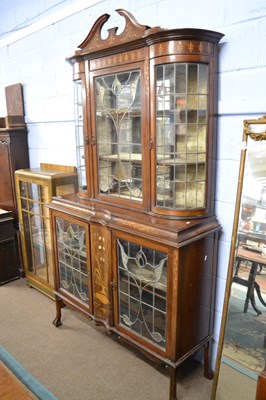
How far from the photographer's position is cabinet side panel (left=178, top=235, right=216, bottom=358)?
1.66 meters

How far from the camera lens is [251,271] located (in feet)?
5.34

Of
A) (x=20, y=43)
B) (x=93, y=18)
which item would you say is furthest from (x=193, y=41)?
(x=20, y=43)

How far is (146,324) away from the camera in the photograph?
187 cm

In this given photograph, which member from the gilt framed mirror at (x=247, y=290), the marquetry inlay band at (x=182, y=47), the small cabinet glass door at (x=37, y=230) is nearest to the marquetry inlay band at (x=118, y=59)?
the marquetry inlay band at (x=182, y=47)

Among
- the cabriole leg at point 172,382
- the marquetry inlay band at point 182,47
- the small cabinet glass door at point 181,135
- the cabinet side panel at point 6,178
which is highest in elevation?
the marquetry inlay band at point 182,47

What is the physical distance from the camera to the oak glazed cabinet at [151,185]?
1.63 meters

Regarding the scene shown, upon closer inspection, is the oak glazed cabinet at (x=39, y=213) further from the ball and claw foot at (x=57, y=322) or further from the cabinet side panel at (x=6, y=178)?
the ball and claw foot at (x=57, y=322)

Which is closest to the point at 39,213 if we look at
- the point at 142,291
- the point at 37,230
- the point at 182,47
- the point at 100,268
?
the point at 37,230

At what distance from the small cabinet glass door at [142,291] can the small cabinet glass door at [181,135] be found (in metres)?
0.31

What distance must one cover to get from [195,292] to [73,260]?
94 cm

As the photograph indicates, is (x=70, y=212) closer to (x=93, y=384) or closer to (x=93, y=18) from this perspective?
(x=93, y=384)

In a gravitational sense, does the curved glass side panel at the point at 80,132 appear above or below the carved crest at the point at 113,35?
below

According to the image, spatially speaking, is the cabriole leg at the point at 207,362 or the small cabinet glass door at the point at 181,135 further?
the cabriole leg at the point at 207,362

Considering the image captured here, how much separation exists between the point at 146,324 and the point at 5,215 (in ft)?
6.37
